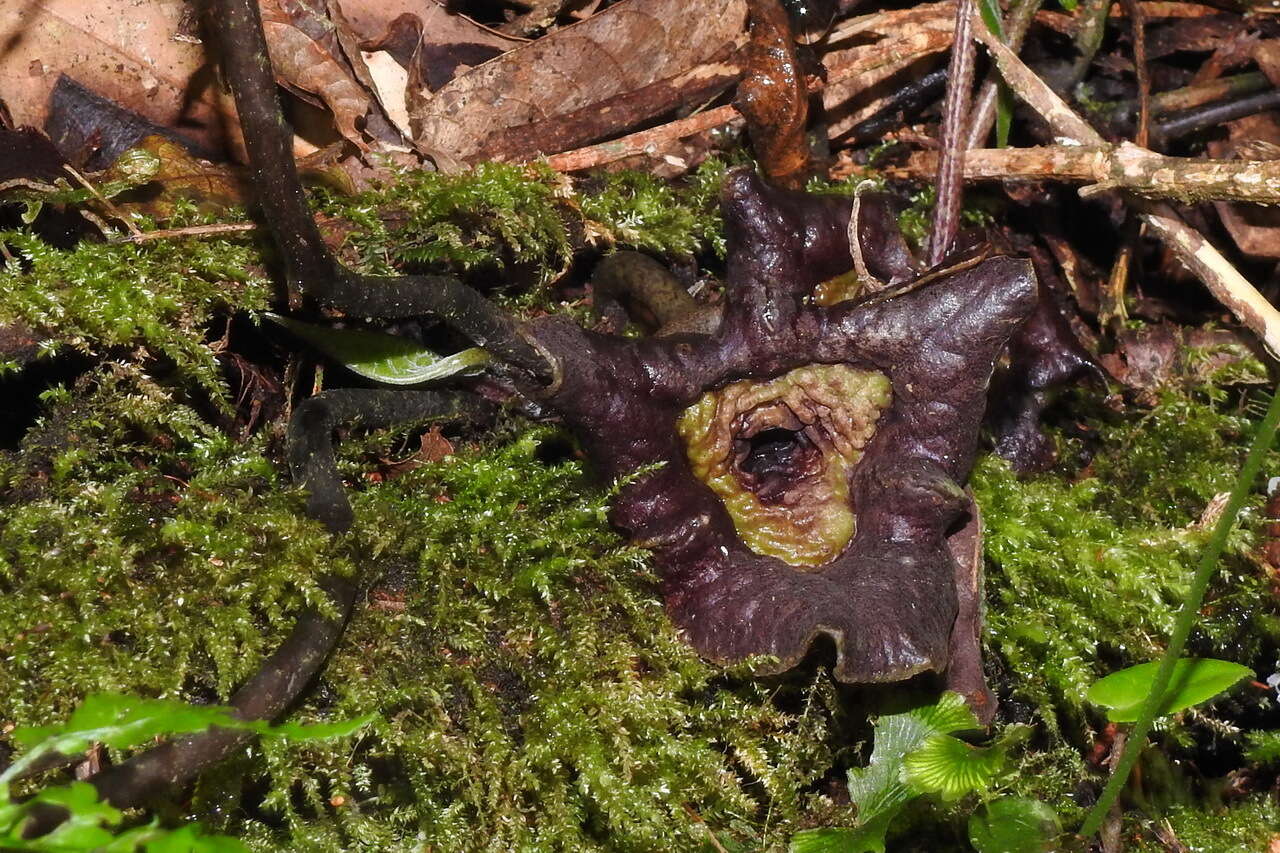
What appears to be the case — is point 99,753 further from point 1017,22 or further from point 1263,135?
point 1263,135

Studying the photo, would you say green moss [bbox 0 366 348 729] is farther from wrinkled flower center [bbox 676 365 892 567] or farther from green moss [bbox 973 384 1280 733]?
green moss [bbox 973 384 1280 733]

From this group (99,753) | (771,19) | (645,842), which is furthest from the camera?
(771,19)

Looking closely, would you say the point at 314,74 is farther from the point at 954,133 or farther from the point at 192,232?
the point at 954,133

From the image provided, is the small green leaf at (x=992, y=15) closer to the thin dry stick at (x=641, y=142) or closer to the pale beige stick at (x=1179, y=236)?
the pale beige stick at (x=1179, y=236)

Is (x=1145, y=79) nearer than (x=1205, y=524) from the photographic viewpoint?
No

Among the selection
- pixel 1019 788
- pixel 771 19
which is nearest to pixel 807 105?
pixel 771 19

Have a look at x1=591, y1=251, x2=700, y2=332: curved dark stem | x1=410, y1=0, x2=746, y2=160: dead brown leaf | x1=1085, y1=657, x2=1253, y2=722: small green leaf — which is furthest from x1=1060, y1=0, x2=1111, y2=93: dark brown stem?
x1=1085, y1=657, x2=1253, y2=722: small green leaf

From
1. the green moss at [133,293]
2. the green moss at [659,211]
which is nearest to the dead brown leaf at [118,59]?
the green moss at [133,293]
